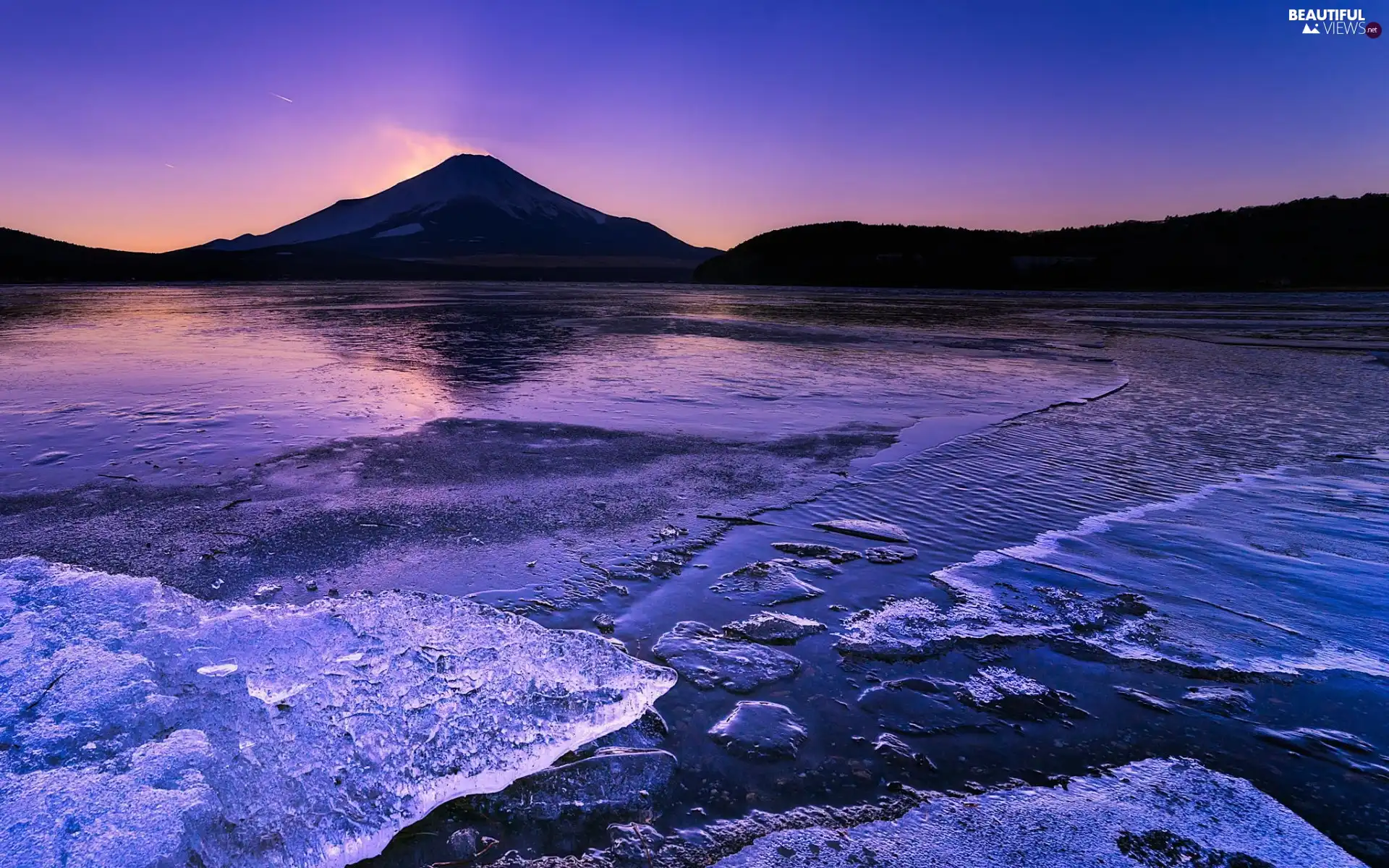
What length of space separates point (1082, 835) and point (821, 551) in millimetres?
1831

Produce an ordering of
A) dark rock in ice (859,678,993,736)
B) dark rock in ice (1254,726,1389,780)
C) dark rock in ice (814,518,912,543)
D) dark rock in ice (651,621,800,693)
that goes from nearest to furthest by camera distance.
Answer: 1. dark rock in ice (1254,726,1389,780)
2. dark rock in ice (859,678,993,736)
3. dark rock in ice (651,621,800,693)
4. dark rock in ice (814,518,912,543)

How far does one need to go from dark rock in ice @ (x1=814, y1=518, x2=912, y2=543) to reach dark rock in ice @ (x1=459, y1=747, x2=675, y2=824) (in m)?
1.98

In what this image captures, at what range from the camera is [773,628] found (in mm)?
2670

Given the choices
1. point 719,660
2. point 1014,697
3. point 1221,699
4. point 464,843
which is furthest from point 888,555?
point 464,843

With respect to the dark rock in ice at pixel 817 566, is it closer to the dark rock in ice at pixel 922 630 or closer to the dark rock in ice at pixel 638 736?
the dark rock in ice at pixel 922 630

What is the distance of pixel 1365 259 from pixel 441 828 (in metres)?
83.6

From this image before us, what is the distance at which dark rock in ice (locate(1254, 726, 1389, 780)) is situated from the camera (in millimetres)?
1886

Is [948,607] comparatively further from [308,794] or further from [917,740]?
[308,794]

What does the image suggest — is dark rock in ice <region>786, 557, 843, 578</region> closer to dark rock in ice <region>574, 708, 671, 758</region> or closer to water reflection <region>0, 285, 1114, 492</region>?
dark rock in ice <region>574, 708, 671, 758</region>

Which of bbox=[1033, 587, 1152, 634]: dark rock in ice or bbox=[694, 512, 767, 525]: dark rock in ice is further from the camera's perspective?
bbox=[694, 512, 767, 525]: dark rock in ice

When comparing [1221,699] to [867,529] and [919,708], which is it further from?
[867,529]

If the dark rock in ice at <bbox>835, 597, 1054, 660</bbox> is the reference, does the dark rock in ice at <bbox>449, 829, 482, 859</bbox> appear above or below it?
below

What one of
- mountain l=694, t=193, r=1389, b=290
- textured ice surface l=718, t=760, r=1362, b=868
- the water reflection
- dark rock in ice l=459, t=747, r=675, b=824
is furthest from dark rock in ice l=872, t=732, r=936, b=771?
mountain l=694, t=193, r=1389, b=290

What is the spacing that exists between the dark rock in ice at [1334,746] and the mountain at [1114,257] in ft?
224
